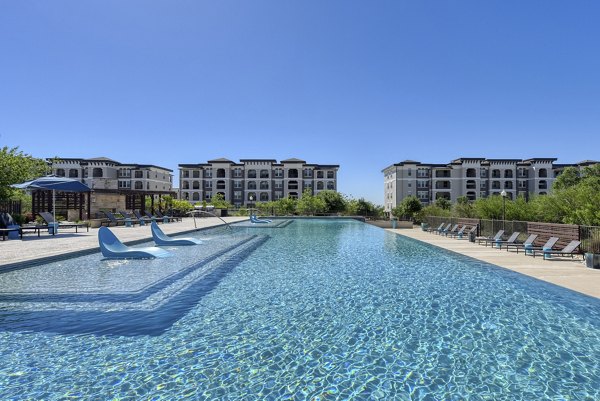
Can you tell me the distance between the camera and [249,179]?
2805 inches

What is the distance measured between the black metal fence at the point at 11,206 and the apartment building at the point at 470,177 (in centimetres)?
5797

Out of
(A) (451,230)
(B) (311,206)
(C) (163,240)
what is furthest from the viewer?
(B) (311,206)

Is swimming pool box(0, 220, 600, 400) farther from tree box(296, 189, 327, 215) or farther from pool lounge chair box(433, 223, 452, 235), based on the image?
tree box(296, 189, 327, 215)

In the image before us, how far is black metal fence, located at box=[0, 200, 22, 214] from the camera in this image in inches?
821

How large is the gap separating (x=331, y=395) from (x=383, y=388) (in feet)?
2.02

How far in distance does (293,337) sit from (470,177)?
7048cm

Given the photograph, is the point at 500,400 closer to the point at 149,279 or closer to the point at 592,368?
the point at 592,368

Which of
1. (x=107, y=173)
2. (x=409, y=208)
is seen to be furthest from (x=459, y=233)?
(x=107, y=173)


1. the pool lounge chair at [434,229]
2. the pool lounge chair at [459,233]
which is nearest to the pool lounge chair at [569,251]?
the pool lounge chair at [459,233]

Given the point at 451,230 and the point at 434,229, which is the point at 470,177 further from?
the point at 451,230

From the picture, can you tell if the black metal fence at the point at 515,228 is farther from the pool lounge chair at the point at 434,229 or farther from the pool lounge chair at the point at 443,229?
the pool lounge chair at the point at 443,229

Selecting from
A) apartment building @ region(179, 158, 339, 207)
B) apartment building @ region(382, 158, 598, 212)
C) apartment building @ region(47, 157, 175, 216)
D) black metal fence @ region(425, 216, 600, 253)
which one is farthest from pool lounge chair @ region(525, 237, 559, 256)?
apartment building @ region(47, 157, 175, 216)

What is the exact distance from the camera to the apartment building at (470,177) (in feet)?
216

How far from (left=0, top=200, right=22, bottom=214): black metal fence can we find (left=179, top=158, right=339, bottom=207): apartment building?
48.2 metres
